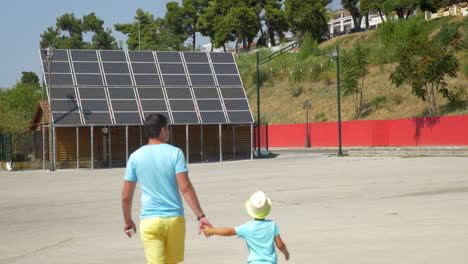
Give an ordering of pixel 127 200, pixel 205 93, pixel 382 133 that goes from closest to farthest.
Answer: pixel 127 200, pixel 205 93, pixel 382 133

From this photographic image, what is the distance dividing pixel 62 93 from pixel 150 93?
16.4ft

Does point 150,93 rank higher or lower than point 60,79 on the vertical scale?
lower

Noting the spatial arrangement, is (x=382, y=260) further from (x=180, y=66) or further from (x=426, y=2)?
(x=426, y=2)

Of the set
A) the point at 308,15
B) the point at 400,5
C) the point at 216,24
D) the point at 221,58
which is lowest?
the point at 221,58

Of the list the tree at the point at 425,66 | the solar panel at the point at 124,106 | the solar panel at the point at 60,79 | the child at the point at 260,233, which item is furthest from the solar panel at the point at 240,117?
the child at the point at 260,233

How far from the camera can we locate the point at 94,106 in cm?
3656

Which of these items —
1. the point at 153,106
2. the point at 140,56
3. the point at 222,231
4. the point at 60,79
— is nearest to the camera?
the point at 222,231

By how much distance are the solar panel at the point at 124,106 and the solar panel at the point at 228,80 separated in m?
5.86

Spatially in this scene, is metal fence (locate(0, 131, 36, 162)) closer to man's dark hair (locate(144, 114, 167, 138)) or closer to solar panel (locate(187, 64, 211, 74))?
solar panel (locate(187, 64, 211, 74))

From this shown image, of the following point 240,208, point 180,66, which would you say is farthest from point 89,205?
point 180,66

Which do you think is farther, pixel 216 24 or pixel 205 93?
pixel 216 24

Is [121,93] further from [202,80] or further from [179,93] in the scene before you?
[202,80]

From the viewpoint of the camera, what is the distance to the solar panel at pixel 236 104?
39.3 m

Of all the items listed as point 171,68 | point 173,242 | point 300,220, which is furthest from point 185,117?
point 173,242
